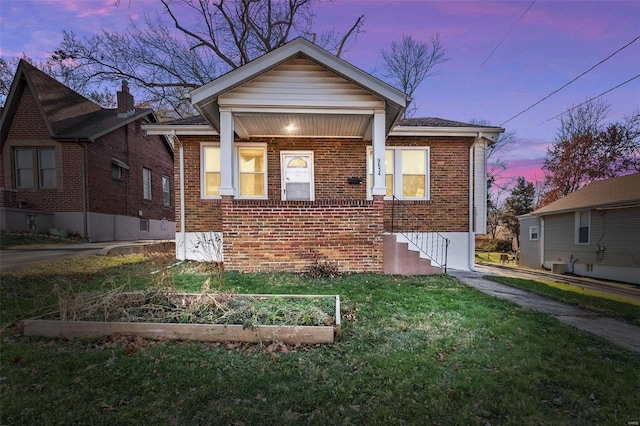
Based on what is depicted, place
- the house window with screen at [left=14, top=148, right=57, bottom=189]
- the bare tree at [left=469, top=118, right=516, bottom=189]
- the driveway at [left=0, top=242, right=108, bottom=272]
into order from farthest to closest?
the bare tree at [left=469, top=118, right=516, bottom=189], the house window with screen at [left=14, top=148, right=57, bottom=189], the driveway at [left=0, top=242, right=108, bottom=272]

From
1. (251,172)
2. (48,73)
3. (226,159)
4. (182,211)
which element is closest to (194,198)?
(182,211)

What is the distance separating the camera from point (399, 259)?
23.1 feet

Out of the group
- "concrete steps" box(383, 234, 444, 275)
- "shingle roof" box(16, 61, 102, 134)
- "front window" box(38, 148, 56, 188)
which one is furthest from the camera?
"front window" box(38, 148, 56, 188)

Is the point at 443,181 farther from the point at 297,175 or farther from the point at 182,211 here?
the point at 182,211

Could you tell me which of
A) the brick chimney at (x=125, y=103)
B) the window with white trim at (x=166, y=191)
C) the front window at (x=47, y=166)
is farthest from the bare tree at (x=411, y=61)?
the front window at (x=47, y=166)

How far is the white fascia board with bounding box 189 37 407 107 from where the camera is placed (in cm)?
648

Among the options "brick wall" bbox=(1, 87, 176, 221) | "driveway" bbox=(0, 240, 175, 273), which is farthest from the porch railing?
"brick wall" bbox=(1, 87, 176, 221)

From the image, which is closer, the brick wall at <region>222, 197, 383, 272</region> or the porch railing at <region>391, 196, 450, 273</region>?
the brick wall at <region>222, 197, 383, 272</region>

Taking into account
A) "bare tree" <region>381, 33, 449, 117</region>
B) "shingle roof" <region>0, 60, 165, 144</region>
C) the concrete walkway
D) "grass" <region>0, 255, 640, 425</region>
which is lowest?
the concrete walkway

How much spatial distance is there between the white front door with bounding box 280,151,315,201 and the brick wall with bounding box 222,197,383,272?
2.26 meters

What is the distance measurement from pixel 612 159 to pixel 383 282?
24124mm

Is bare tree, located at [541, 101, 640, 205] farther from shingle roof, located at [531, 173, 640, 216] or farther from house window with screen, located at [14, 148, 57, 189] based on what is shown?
house window with screen, located at [14, 148, 57, 189]

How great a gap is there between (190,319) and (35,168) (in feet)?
42.8

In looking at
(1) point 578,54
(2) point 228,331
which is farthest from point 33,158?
(1) point 578,54
